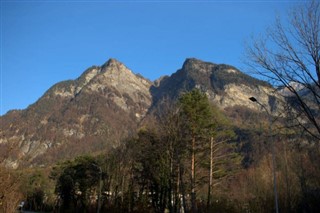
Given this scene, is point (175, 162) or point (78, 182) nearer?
point (175, 162)

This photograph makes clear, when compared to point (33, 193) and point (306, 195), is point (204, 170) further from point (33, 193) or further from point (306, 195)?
point (33, 193)

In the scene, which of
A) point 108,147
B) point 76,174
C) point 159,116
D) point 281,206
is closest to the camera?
point 281,206

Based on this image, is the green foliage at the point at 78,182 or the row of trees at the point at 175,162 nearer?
the row of trees at the point at 175,162

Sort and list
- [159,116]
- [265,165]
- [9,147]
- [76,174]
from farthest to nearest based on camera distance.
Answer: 1. [76,174]
2. [265,165]
3. [159,116]
4. [9,147]

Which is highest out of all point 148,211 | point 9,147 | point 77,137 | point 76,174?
point 77,137

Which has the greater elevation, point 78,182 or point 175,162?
point 78,182

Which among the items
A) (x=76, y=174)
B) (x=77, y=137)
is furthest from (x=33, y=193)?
(x=77, y=137)

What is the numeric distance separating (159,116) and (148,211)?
419 inches

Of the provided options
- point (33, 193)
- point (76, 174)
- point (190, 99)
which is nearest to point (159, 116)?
point (190, 99)

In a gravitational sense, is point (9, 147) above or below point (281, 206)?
above

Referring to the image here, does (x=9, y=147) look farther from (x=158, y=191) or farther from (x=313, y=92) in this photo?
(x=158, y=191)

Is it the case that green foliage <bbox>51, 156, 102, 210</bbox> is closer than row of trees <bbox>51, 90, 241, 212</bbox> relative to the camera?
No

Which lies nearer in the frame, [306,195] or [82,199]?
[306,195]

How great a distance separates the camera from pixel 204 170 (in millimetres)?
34688
